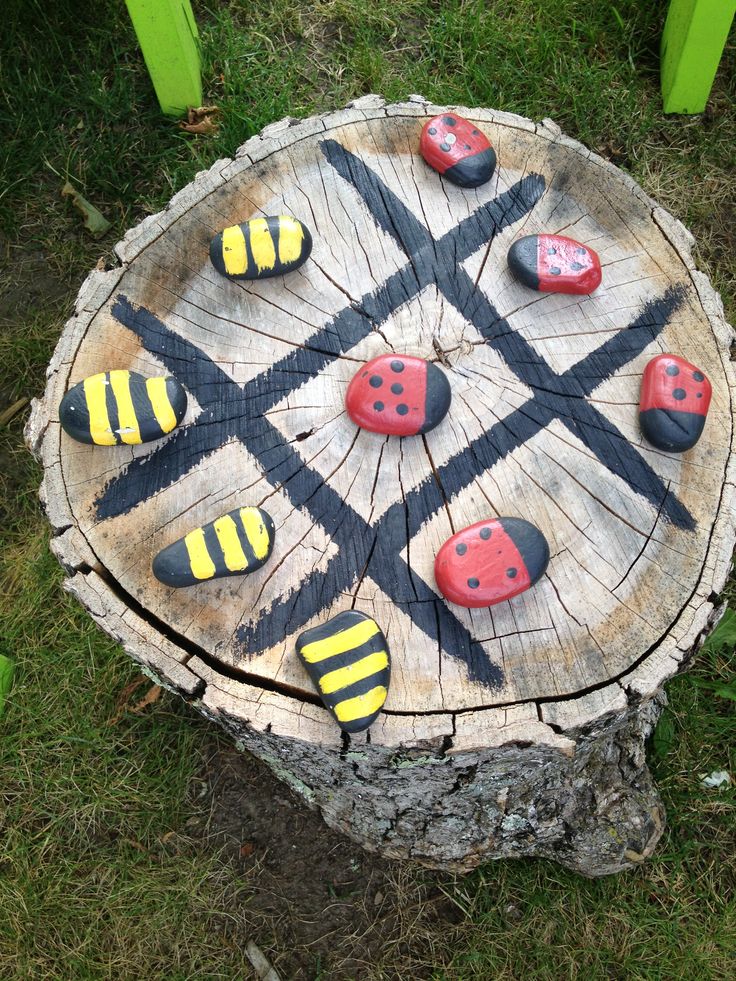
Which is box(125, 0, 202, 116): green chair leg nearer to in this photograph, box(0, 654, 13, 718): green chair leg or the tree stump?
the tree stump

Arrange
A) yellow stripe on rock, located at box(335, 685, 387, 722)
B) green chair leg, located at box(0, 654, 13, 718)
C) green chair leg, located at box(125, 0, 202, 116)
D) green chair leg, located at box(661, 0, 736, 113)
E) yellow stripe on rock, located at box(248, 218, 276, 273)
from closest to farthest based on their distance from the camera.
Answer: yellow stripe on rock, located at box(335, 685, 387, 722), yellow stripe on rock, located at box(248, 218, 276, 273), green chair leg, located at box(0, 654, 13, 718), green chair leg, located at box(125, 0, 202, 116), green chair leg, located at box(661, 0, 736, 113)

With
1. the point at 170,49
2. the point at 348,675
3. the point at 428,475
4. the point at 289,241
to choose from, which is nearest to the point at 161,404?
the point at 289,241

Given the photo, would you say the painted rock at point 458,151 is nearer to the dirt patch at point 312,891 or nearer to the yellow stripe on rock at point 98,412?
the yellow stripe on rock at point 98,412

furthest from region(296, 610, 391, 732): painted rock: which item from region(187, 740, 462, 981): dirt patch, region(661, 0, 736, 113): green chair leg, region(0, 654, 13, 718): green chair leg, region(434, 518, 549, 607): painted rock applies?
region(661, 0, 736, 113): green chair leg

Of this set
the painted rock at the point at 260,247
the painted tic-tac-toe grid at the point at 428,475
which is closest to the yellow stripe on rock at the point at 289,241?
the painted rock at the point at 260,247

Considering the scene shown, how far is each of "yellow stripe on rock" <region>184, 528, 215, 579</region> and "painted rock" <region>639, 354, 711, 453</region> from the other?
93 cm

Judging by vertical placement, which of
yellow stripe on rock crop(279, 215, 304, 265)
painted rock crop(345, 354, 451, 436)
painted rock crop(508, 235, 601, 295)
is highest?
yellow stripe on rock crop(279, 215, 304, 265)

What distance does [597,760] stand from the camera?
7.54ft

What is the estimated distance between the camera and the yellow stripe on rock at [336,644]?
1666 mm

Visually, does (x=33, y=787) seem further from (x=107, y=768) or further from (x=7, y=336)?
(x=7, y=336)

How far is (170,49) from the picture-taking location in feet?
9.61

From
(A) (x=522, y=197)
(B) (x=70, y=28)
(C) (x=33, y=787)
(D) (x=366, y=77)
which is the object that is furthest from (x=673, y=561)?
(B) (x=70, y=28)

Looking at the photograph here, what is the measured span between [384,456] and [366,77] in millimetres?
1936

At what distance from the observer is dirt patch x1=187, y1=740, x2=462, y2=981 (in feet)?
7.76
